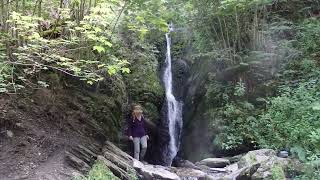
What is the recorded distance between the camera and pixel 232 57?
1174 centimetres

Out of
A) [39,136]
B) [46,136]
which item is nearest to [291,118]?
[46,136]

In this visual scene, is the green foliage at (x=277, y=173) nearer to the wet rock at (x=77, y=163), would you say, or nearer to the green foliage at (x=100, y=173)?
the green foliage at (x=100, y=173)

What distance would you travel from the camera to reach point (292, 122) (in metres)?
9.07

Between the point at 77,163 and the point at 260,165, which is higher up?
the point at 260,165

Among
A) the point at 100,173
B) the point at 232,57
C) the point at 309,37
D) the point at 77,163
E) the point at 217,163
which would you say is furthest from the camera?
the point at 232,57

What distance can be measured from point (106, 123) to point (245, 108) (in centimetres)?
441

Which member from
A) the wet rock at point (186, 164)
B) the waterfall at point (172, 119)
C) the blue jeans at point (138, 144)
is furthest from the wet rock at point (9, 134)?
the waterfall at point (172, 119)

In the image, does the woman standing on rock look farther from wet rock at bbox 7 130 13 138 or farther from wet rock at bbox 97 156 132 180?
wet rock at bbox 7 130 13 138

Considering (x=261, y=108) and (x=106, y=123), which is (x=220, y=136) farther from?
(x=106, y=123)

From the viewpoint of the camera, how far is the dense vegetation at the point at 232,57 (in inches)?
329

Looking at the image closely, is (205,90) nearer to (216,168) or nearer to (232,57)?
(232,57)

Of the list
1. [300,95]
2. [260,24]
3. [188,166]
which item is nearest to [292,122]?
[300,95]

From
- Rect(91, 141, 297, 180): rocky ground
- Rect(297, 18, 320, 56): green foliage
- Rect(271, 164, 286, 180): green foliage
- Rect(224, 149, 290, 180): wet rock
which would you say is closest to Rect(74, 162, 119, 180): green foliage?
Rect(91, 141, 297, 180): rocky ground

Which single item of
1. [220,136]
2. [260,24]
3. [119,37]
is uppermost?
[260,24]
